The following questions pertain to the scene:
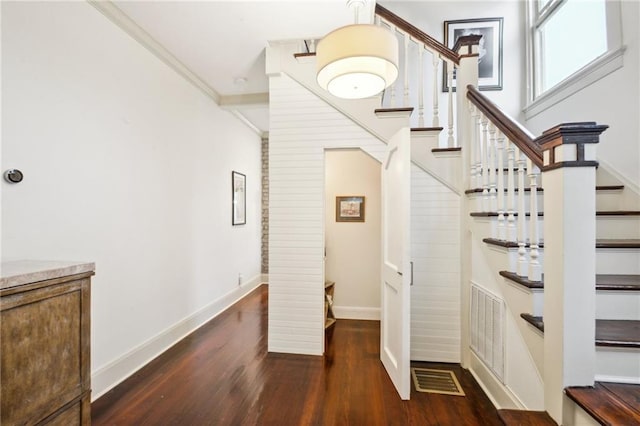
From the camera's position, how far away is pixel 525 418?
1291mm

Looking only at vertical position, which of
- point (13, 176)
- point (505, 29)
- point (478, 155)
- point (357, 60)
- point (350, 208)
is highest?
point (505, 29)

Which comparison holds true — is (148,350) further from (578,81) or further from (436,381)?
(578,81)

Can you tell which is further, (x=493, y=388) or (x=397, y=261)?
(x=397, y=261)

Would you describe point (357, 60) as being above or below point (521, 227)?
above

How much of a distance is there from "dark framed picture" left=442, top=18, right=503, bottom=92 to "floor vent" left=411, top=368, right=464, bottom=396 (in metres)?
3.09

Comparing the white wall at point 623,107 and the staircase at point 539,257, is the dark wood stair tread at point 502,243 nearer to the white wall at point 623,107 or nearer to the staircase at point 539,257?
the staircase at point 539,257

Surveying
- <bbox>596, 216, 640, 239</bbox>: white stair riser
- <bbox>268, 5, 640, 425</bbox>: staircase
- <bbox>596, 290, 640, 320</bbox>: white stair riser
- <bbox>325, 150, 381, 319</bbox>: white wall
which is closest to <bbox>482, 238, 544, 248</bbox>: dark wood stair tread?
<bbox>268, 5, 640, 425</bbox>: staircase

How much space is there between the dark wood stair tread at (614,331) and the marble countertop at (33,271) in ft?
7.48

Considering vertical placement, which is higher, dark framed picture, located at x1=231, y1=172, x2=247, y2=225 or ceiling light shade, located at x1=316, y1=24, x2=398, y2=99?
ceiling light shade, located at x1=316, y1=24, x2=398, y2=99

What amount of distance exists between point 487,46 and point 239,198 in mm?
3884

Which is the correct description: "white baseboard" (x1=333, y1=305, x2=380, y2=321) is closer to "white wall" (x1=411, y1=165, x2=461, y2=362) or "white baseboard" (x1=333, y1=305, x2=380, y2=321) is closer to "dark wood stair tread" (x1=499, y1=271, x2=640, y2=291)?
"white wall" (x1=411, y1=165, x2=461, y2=362)

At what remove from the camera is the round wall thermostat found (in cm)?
149

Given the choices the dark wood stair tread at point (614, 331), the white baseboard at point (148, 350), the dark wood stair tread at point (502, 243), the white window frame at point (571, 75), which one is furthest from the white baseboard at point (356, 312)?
the white window frame at point (571, 75)

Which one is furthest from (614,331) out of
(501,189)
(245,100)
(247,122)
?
(247,122)
